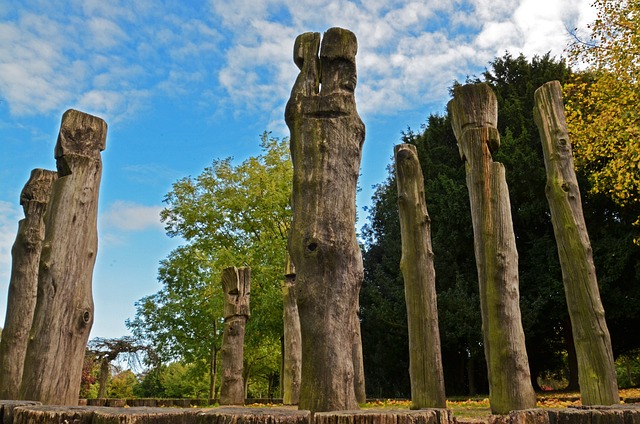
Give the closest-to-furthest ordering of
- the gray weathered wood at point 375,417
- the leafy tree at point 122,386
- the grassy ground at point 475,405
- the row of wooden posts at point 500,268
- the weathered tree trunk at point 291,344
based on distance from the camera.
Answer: the gray weathered wood at point 375,417 < the row of wooden posts at point 500,268 < the grassy ground at point 475,405 < the weathered tree trunk at point 291,344 < the leafy tree at point 122,386

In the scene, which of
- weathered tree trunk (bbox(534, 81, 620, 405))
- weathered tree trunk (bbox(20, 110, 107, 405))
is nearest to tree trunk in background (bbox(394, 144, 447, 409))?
weathered tree trunk (bbox(534, 81, 620, 405))

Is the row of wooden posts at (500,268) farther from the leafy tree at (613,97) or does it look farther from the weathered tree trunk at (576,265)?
the leafy tree at (613,97)

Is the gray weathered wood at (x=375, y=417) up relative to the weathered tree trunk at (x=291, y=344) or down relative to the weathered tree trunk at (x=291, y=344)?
down

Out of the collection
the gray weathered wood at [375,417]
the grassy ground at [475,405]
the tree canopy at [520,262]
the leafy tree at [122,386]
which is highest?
the tree canopy at [520,262]

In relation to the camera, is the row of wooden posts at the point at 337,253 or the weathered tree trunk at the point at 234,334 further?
the weathered tree trunk at the point at 234,334

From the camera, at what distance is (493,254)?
7.32 m

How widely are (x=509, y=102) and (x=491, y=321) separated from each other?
1803cm

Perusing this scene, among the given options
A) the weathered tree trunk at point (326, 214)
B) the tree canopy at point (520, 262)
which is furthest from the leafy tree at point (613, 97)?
the weathered tree trunk at point (326, 214)

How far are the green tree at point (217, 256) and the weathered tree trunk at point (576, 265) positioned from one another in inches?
527

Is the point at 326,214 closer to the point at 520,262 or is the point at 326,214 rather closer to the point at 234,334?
the point at 234,334

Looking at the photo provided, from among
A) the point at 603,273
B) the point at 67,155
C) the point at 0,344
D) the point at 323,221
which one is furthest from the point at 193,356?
the point at 323,221

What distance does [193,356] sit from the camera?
23.5 meters

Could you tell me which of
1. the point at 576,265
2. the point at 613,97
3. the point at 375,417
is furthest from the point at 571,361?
the point at 375,417

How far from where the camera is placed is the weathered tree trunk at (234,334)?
1271 centimetres
